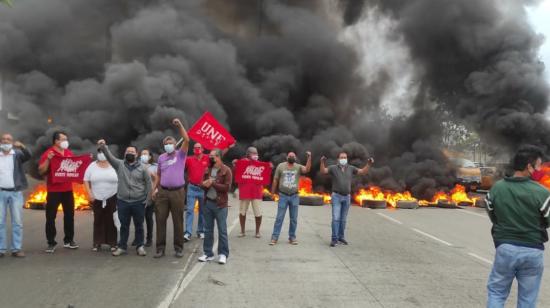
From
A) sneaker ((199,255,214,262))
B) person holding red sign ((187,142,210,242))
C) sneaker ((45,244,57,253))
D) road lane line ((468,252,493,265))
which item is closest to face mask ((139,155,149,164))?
person holding red sign ((187,142,210,242))

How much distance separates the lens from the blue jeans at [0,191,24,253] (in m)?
6.32

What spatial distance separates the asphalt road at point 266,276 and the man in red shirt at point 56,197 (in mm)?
276

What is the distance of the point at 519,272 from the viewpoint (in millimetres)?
3494

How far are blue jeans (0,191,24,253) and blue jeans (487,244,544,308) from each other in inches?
228

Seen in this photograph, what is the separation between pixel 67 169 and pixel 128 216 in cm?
119

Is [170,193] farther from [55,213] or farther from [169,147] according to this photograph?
[55,213]

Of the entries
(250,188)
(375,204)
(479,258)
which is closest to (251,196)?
(250,188)

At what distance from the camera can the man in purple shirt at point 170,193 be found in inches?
259

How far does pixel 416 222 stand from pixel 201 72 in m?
13.2

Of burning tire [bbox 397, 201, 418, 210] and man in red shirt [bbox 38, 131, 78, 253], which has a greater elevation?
man in red shirt [bbox 38, 131, 78, 253]

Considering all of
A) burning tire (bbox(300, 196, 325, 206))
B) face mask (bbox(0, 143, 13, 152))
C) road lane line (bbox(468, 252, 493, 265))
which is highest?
face mask (bbox(0, 143, 13, 152))

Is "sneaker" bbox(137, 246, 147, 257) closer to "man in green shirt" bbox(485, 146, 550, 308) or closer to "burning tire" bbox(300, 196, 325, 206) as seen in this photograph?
"man in green shirt" bbox(485, 146, 550, 308)

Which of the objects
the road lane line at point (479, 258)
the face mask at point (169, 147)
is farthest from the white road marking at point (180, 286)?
the road lane line at point (479, 258)

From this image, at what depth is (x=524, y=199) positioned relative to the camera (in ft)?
11.3
